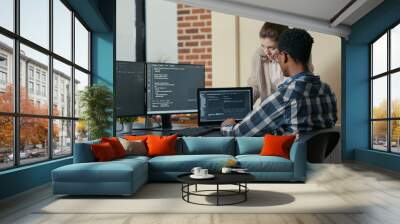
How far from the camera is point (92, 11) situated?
6258 millimetres

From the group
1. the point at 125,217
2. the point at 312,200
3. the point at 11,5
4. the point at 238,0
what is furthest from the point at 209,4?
the point at 125,217

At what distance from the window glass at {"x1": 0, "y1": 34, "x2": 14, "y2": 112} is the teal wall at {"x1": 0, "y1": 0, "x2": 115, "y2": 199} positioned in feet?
2.10

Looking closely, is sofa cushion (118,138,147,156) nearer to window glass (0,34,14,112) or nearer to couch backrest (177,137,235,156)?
couch backrest (177,137,235,156)

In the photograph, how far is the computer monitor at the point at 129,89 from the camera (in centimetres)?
556

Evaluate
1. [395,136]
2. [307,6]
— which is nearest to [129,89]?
[307,6]

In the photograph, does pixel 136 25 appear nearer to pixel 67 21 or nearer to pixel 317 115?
pixel 67 21

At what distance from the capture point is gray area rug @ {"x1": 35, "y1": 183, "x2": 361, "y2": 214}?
3.66m

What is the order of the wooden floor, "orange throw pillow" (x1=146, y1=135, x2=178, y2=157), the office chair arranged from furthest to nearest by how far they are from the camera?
1. "orange throw pillow" (x1=146, y1=135, x2=178, y2=157)
2. the wooden floor
3. the office chair

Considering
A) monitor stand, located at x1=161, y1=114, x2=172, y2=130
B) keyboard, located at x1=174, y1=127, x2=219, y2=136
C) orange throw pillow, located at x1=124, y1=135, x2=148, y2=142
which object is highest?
monitor stand, located at x1=161, y1=114, x2=172, y2=130

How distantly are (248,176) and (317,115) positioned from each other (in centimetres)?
158

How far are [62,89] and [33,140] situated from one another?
1120 millimetres

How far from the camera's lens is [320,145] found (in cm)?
287

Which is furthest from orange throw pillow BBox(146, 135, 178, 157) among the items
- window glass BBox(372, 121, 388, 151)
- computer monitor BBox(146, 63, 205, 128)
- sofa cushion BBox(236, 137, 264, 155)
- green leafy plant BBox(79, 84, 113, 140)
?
window glass BBox(372, 121, 388, 151)

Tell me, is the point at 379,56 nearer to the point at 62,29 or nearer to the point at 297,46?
the point at 62,29
